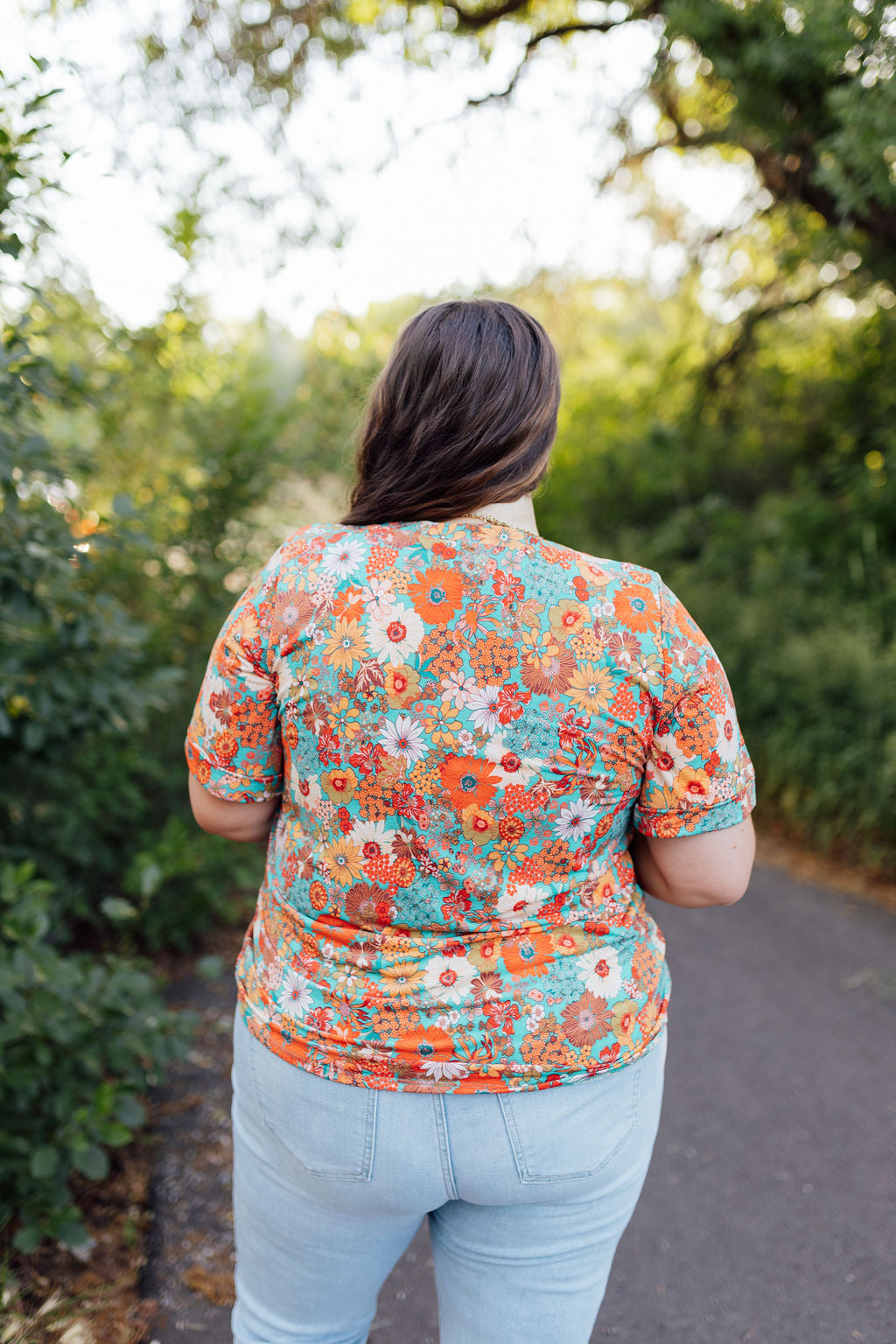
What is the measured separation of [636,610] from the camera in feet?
3.59

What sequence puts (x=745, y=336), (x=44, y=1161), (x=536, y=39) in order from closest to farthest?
(x=44, y=1161) < (x=536, y=39) < (x=745, y=336)

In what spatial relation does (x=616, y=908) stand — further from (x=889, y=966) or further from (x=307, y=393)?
(x=307, y=393)

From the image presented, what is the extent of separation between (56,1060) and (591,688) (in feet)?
5.68

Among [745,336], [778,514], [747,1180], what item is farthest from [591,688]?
[745,336]

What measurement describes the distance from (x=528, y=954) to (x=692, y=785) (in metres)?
0.29

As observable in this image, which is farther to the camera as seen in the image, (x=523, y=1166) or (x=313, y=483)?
(x=313, y=483)

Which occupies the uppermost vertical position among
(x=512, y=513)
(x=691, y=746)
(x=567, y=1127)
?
(x=512, y=513)

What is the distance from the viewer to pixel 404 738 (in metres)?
1.10

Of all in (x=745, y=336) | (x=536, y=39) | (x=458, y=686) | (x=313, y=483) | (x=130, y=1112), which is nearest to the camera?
(x=458, y=686)

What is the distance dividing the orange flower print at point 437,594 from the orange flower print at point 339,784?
21cm

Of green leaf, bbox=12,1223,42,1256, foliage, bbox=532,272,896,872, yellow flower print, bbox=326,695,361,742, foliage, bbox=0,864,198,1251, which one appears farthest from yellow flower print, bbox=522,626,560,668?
foliage, bbox=532,272,896,872

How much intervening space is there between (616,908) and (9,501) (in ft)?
5.55

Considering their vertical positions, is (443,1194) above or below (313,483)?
below

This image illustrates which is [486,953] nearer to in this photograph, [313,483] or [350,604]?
[350,604]
